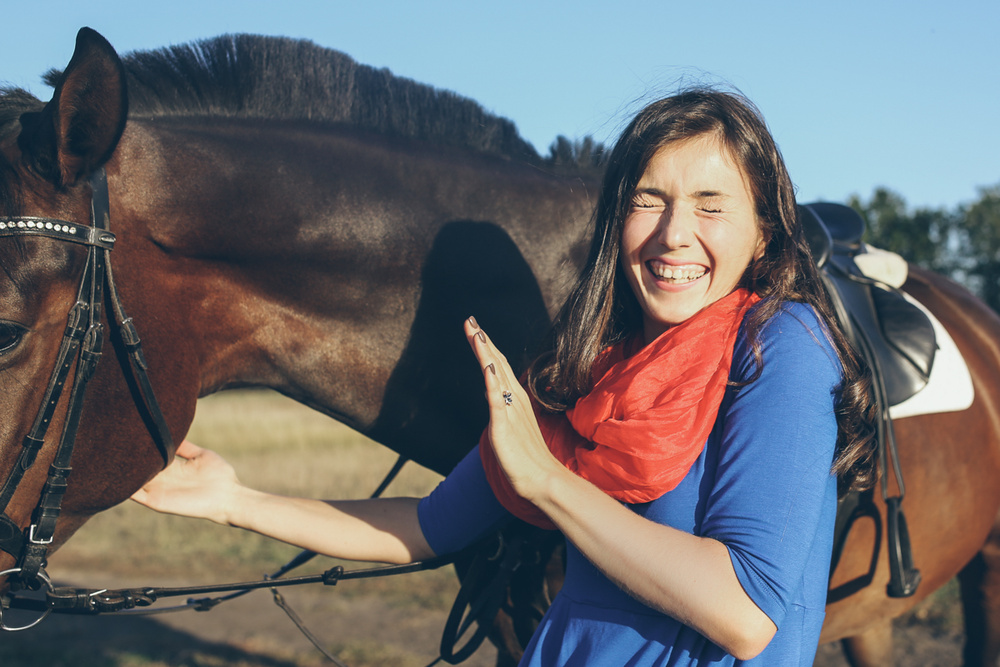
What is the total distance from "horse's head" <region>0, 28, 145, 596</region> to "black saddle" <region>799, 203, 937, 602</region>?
1.77 metres

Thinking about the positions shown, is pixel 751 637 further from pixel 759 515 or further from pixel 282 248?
Answer: pixel 282 248

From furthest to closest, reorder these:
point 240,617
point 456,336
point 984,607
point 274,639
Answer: point 240,617
point 274,639
point 984,607
point 456,336

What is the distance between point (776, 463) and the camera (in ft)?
3.65

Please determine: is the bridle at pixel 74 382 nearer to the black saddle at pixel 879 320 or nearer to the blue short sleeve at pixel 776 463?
the blue short sleeve at pixel 776 463

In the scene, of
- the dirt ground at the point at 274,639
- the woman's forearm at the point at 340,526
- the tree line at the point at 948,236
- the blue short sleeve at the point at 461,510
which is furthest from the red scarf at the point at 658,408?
the tree line at the point at 948,236

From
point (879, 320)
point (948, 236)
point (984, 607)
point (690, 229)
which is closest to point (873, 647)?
point (984, 607)

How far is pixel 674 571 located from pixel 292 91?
4.96 feet

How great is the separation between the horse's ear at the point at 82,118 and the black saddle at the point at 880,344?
5.71 ft

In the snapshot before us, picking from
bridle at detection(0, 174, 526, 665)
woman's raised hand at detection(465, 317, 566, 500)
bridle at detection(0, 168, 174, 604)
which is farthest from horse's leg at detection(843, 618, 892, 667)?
bridle at detection(0, 168, 174, 604)

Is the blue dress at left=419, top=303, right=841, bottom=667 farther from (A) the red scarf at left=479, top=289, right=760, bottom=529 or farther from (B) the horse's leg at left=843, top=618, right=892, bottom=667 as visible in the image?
(B) the horse's leg at left=843, top=618, right=892, bottom=667

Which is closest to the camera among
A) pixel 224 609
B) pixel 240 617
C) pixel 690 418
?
pixel 690 418

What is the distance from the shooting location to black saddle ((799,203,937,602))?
211 centimetres

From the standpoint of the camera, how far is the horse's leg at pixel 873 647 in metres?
3.18

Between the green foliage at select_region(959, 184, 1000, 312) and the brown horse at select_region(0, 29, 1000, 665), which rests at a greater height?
the green foliage at select_region(959, 184, 1000, 312)
